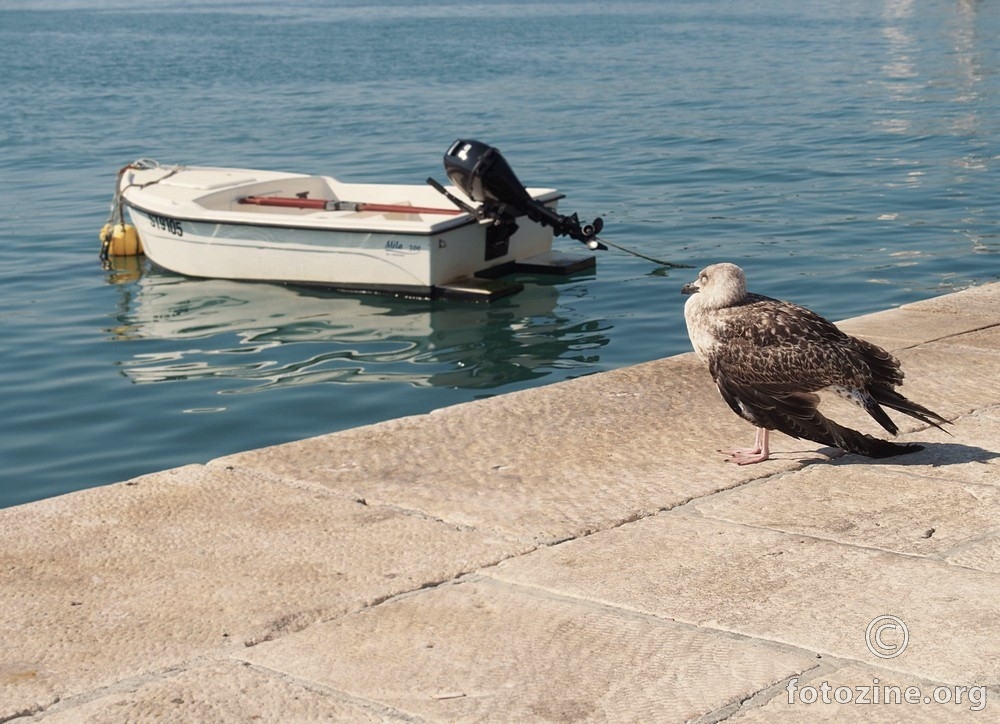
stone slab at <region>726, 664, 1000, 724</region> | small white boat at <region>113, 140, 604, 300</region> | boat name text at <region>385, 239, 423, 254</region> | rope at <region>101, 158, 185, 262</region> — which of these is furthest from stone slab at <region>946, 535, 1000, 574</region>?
rope at <region>101, 158, 185, 262</region>

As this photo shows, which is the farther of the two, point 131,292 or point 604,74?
point 604,74

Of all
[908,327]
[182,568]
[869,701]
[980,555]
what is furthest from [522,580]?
[908,327]

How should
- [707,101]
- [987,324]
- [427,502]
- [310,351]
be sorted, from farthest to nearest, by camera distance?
[707,101] < [310,351] < [987,324] < [427,502]

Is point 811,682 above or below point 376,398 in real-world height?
above

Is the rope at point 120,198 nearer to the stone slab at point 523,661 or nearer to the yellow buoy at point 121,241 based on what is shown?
the yellow buoy at point 121,241

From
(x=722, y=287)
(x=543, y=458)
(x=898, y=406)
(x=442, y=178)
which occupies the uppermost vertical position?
(x=722, y=287)

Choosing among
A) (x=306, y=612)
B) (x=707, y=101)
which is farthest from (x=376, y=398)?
(x=707, y=101)

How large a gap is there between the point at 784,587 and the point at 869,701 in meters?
0.75

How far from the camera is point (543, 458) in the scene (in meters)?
5.50

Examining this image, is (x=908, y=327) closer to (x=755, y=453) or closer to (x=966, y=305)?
(x=966, y=305)

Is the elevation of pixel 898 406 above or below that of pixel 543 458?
above

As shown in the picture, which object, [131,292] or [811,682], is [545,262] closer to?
[131,292]

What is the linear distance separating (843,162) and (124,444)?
1580 cm

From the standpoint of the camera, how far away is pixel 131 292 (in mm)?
15578
